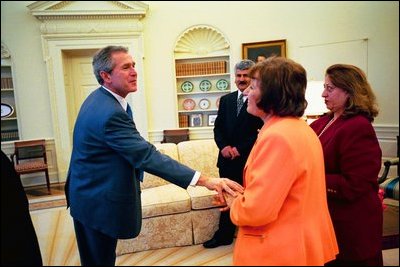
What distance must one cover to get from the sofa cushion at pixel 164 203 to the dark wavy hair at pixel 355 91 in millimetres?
1609

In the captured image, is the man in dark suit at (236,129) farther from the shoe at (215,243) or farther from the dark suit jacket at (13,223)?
the dark suit jacket at (13,223)

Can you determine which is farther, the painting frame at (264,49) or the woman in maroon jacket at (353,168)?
the painting frame at (264,49)

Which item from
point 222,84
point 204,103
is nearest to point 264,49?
point 222,84

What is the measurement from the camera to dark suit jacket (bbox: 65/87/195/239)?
4.24 ft

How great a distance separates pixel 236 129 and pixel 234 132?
0.03 meters

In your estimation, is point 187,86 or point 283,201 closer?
point 283,201

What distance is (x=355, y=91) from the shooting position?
1.24m

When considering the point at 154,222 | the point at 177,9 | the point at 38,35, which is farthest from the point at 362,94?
the point at 38,35

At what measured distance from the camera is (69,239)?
2596 millimetres

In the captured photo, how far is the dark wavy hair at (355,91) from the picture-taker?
1.23 metres

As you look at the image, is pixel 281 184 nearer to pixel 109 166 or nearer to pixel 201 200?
pixel 109 166

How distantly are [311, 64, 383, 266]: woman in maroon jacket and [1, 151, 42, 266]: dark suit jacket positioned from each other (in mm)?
1081

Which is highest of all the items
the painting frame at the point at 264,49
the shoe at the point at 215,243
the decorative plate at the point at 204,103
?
the painting frame at the point at 264,49

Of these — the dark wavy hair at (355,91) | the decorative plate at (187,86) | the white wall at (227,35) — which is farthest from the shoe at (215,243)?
the decorative plate at (187,86)
